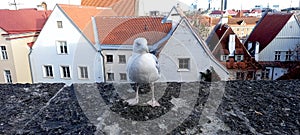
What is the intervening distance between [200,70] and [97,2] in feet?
30.9

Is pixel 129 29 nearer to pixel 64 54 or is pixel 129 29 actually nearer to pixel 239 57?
pixel 64 54

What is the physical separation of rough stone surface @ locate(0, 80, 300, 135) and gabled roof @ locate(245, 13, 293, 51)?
1092 cm

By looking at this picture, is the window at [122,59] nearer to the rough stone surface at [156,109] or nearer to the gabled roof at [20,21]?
the gabled roof at [20,21]

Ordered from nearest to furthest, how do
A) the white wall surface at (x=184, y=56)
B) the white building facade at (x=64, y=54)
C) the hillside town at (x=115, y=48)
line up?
the white wall surface at (x=184, y=56)
the hillside town at (x=115, y=48)
the white building facade at (x=64, y=54)

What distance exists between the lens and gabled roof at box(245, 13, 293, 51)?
36.8 feet

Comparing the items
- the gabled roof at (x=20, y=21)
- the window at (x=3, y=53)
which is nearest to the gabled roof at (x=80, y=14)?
the gabled roof at (x=20, y=21)

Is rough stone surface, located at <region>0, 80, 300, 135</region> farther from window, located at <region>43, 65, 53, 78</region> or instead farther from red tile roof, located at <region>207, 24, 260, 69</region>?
window, located at <region>43, 65, 53, 78</region>

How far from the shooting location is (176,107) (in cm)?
120

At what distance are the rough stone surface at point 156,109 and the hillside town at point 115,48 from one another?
6.19 meters

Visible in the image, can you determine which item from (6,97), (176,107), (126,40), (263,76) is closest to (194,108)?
(176,107)

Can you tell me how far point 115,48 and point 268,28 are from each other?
26.8ft

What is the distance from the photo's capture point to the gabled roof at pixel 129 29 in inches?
359

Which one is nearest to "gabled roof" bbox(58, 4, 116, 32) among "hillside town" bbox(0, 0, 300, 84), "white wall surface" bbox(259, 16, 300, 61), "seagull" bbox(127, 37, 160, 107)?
"hillside town" bbox(0, 0, 300, 84)

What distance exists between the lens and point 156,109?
1.15 m
